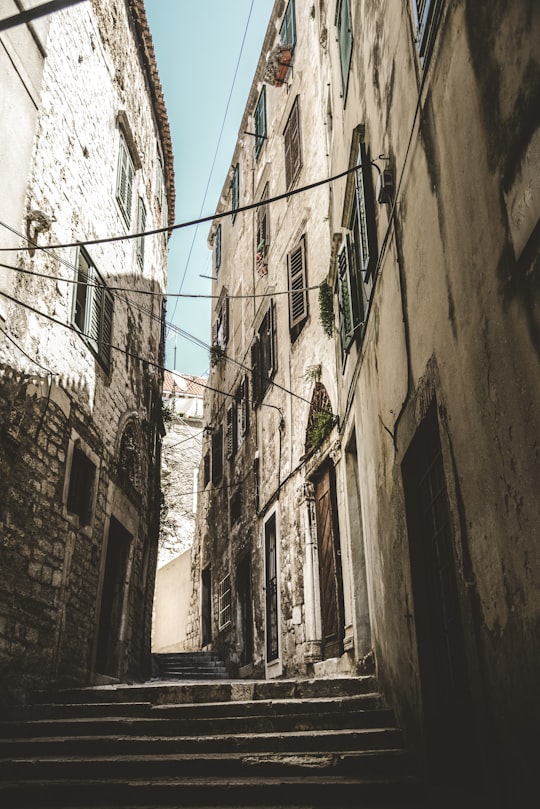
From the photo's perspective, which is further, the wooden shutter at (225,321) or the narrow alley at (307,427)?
the wooden shutter at (225,321)

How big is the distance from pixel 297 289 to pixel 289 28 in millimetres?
5803

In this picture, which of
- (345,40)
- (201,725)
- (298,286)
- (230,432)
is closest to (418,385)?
(201,725)

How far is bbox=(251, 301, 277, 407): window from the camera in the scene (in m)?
11.9

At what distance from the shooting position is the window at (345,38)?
6.94m

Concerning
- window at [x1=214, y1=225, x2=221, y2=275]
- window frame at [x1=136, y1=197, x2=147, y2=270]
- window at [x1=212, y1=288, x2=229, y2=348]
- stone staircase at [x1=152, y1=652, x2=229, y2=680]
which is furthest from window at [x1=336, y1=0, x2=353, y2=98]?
window at [x1=214, y1=225, x2=221, y2=275]

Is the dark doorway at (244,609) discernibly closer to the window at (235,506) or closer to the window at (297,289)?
the window at (235,506)

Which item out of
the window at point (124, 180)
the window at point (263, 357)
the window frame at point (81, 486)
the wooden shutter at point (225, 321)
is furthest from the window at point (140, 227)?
the window frame at point (81, 486)

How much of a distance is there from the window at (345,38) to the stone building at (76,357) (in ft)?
10.8

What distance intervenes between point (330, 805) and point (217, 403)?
46.0 ft

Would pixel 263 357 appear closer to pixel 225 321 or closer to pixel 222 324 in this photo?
pixel 225 321

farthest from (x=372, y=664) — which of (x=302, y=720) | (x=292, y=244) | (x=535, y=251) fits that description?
(x=292, y=244)

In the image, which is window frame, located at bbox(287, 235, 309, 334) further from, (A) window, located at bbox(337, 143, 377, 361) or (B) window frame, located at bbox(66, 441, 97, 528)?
(B) window frame, located at bbox(66, 441, 97, 528)

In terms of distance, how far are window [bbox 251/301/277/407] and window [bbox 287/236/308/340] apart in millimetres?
1226

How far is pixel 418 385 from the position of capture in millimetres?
4102
